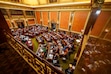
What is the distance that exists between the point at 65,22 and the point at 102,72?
36.4ft

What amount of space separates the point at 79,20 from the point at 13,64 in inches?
428

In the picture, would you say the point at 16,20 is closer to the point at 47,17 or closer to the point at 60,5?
the point at 47,17

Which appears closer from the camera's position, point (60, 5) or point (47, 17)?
point (60, 5)

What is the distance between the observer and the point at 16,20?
47.9ft

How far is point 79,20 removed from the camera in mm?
10773

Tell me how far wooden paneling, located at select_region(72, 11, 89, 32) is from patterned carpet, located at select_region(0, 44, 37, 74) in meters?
10.3

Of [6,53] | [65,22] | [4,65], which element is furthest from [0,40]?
[65,22]

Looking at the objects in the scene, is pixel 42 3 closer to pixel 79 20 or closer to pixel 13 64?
pixel 79 20

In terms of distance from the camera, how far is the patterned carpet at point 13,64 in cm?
239

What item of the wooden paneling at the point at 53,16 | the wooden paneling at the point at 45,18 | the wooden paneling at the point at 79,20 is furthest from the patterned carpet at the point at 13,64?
the wooden paneling at the point at 45,18

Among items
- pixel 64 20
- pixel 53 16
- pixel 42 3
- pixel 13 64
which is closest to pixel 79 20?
pixel 64 20

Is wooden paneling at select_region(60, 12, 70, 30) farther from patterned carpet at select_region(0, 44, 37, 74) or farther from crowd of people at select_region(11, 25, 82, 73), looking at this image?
patterned carpet at select_region(0, 44, 37, 74)

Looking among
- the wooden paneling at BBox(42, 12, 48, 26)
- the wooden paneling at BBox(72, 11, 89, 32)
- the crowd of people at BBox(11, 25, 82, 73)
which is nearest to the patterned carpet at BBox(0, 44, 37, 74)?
the crowd of people at BBox(11, 25, 82, 73)

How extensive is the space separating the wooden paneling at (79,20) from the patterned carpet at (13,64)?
33.9 feet
